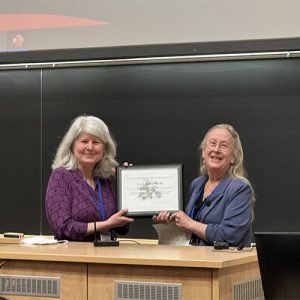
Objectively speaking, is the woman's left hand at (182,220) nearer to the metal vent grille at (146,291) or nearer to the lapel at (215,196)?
the lapel at (215,196)

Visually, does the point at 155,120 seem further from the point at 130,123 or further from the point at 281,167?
the point at 281,167

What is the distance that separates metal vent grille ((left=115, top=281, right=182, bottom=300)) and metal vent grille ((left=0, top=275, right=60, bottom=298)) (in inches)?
12.4

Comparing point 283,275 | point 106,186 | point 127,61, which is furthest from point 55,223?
point 127,61

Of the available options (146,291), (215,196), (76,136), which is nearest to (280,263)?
(146,291)

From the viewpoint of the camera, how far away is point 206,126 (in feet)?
17.8

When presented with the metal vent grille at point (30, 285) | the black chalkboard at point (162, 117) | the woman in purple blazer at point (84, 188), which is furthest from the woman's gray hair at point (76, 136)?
the black chalkboard at point (162, 117)

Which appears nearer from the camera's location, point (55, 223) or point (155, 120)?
point (55, 223)

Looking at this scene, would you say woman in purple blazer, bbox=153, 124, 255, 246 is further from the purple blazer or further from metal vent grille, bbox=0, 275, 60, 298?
metal vent grille, bbox=0, 275, 60, 298

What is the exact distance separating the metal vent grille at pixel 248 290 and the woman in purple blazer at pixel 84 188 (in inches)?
33.3

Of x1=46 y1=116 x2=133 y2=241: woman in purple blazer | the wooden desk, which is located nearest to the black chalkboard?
x1=46 y1=116 x2=133 y2=241: woman in purple blazer

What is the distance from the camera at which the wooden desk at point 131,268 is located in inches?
118

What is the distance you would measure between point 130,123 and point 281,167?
1237mm

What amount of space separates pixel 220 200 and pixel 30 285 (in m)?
1.12

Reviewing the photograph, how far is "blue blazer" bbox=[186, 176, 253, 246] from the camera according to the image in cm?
368
